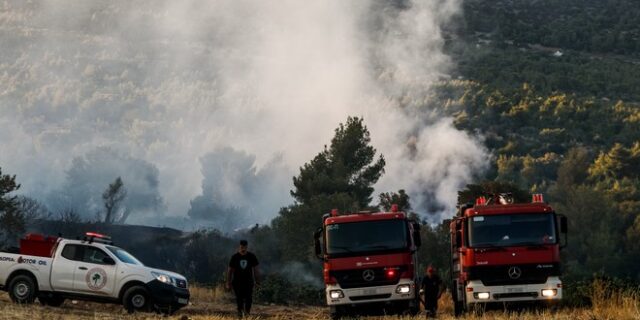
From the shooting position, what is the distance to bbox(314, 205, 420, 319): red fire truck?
23.1 meters

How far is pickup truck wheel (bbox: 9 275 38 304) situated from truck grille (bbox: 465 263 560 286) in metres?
10.4

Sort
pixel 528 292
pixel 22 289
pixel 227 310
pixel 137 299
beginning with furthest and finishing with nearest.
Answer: pixel 227 310, pixel 22 289, pixel 137 299, pixel 528 292

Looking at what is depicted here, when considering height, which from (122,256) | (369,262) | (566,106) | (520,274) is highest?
(566,106)

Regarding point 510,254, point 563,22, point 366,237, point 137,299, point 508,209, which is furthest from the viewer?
point 563,22

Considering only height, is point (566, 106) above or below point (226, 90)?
below

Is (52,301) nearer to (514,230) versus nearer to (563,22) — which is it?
(514,230)

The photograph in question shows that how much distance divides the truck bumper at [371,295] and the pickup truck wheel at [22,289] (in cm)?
700

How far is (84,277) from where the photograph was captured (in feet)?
77.5

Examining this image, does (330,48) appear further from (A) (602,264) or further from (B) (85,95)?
(A) (602,264)

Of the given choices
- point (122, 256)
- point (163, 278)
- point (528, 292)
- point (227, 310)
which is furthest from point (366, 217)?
point (122, 256)

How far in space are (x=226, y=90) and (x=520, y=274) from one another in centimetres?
13915

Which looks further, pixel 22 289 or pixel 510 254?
pixel 22 289

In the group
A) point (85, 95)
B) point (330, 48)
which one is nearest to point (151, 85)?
point (85, 95)

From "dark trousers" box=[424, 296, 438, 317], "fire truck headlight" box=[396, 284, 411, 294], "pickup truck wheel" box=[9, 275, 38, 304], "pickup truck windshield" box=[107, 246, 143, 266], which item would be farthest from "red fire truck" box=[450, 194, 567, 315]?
"pickup truck wheel" box=[9, 275, 38, 304]
